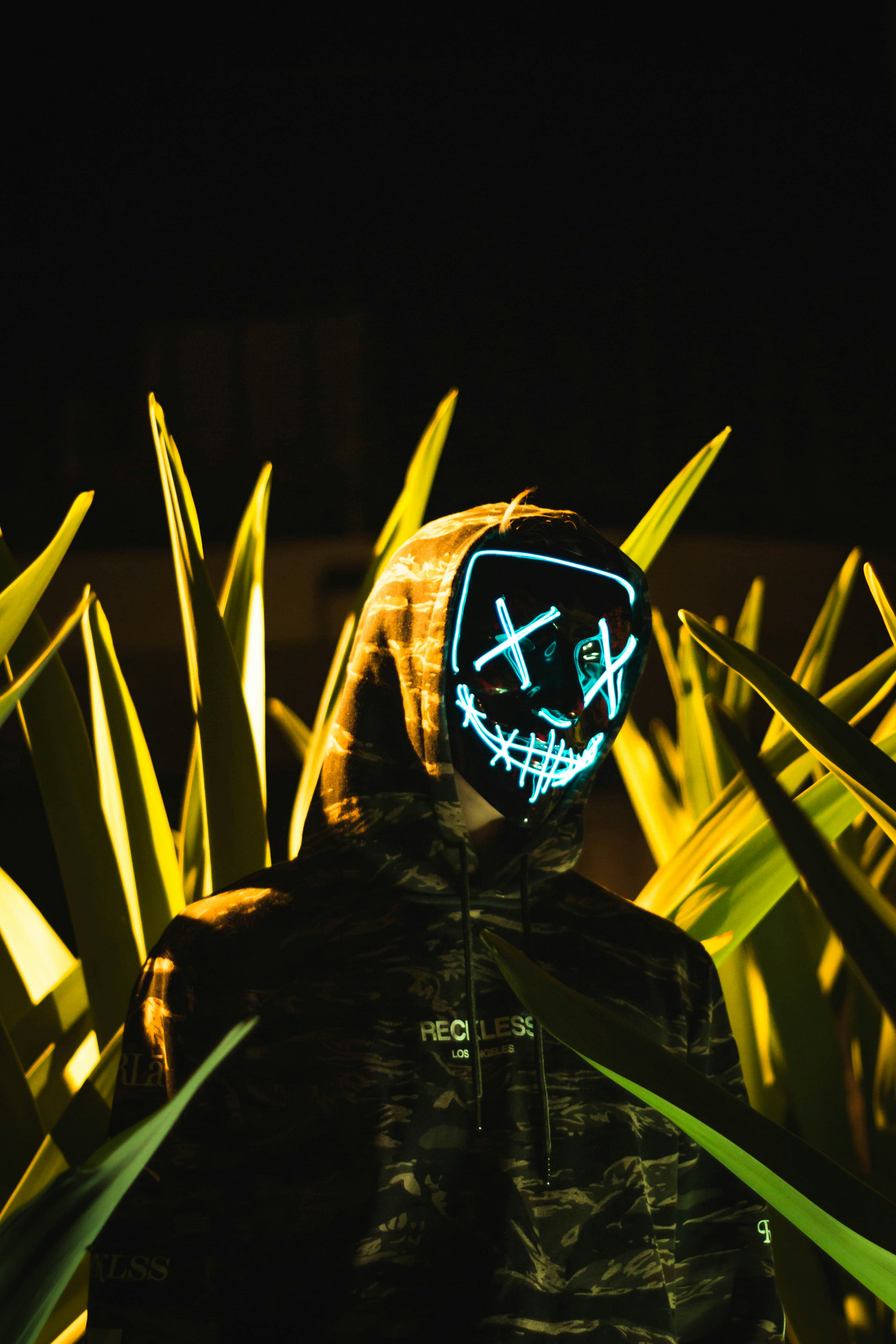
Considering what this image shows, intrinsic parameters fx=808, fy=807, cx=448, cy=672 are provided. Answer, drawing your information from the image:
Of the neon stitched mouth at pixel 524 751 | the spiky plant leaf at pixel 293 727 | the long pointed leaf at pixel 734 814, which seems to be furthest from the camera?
the spiky plant leaf at pixel 293 727

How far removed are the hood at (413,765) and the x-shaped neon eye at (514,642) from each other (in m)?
→ 0.03

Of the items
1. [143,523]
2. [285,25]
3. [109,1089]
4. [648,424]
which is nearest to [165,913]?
[109,1089]

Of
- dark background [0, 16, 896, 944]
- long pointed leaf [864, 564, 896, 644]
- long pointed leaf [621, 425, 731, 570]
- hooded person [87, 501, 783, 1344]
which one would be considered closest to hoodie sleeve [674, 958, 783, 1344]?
hooded person [87, 501, 783, 1344]

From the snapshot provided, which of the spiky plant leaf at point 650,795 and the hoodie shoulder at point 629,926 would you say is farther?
the spiky plant leaf at point 650,795

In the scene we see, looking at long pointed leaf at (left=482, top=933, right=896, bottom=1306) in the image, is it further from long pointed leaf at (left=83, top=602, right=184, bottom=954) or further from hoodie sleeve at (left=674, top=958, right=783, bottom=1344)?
long pointed leaf at (left=83, top=602, right=184, bottom=954)

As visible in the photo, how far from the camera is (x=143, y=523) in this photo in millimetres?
1641

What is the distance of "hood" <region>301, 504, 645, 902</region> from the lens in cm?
44

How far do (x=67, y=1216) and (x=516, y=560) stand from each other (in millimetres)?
372

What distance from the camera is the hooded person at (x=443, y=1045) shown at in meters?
0.36

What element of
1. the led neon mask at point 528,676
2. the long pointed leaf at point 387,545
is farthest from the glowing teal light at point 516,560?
the long pointed leaf at point 387,545

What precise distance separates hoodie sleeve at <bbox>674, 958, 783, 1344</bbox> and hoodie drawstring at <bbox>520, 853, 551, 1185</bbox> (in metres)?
0.08

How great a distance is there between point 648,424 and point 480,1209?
1510mm

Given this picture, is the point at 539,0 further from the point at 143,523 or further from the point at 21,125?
the point at 143,523

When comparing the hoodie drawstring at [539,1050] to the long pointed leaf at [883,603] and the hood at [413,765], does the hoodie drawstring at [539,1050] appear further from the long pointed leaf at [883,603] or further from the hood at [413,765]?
the long pointed leaf at [883,603]
